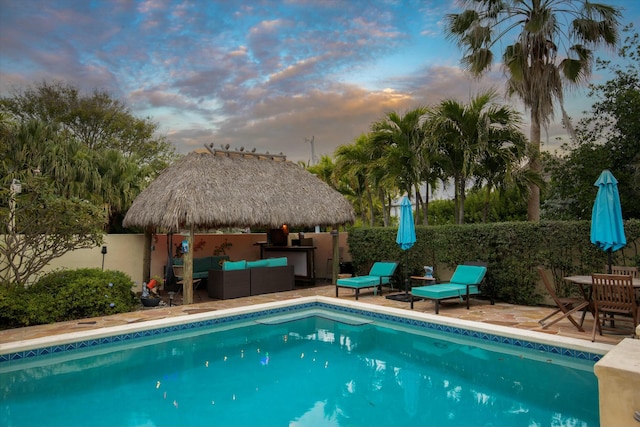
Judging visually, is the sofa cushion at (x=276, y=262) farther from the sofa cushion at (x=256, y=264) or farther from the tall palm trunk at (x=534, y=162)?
the tall palm trunk at (x=534, y=162)

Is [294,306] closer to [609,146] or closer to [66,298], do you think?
[66,298]

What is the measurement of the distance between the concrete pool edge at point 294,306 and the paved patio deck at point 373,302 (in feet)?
1.06

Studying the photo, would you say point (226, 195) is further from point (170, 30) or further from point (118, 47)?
point (118, 47)

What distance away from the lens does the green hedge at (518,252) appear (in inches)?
309

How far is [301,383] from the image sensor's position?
5207 mm

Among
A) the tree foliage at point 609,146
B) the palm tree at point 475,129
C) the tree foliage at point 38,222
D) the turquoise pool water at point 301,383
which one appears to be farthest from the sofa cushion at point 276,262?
the tree foliage at point 609,146

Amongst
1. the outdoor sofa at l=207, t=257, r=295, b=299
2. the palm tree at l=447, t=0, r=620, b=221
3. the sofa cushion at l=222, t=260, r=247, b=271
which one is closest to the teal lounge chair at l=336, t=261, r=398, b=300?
the outdoor sofa at l=207, t=257, r=295, b=299

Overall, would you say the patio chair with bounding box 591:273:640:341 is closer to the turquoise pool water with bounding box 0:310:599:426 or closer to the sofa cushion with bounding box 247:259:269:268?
the turquoise pool water with bounding box 0:310:599:426

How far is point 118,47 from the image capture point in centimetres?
1413

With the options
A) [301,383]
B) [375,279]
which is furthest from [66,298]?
[375,279]

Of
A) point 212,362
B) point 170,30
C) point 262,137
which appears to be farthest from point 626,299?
point 262,137

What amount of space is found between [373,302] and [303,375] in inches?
166

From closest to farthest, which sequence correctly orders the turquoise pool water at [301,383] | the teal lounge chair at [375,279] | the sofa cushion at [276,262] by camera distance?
the turquoise pool water at [301,383]
the teal lounge chair at [375,279]
the sofa cushion at [276,262]

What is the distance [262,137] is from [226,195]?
42.3 ft
